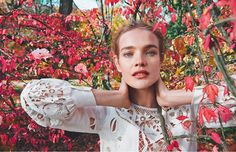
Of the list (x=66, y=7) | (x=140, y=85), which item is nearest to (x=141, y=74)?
(x=140, y=85)

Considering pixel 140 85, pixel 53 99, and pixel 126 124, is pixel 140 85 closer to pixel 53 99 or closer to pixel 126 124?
pixel 126 124

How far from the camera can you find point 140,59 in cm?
133

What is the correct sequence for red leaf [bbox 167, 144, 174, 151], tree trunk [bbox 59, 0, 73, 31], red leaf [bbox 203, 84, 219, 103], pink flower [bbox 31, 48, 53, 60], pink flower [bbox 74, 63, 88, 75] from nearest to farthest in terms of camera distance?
1. red leaf [bbox 203, 84, 219, 103]
2. red leaf [bbox 167, 144, 174, 151]
3. pink flower [bbox 31, 48, 53, 60]
4. pink flower [bbox 74, 63, 88, 75]
5. tree trunk [bbox 59, 0, 73, 31]

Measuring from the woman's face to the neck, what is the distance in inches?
1.9

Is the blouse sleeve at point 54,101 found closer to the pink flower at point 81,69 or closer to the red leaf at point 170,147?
the red leaf at point 170,147

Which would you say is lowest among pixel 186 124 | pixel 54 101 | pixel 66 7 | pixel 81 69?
pixel 81 69

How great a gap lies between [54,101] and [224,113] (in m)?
0.54

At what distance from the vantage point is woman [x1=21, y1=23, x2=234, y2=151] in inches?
50.3

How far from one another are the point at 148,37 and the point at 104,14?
2.40 metres

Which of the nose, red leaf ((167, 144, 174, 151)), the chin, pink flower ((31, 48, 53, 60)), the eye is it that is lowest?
pink flower ((31, 48, 53, 60))

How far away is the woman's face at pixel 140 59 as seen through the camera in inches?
52.8

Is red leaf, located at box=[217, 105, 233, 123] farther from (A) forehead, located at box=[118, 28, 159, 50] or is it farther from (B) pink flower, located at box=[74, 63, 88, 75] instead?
(B) pink flower, located at box=[74, 63, 88, 75]

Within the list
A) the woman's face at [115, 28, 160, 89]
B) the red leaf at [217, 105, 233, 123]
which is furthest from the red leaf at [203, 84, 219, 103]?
the woman's face at [115, 28, 160, 89]

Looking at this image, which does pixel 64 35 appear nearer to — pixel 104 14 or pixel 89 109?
pixel 104 14
